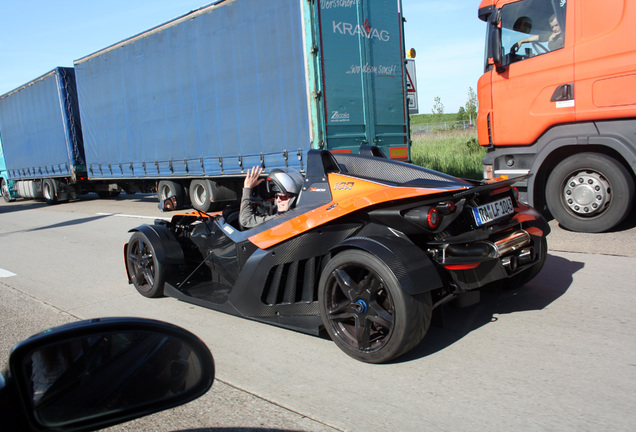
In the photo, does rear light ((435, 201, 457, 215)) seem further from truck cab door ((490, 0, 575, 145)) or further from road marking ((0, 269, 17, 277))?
road marking ((0, 269, 17, 277))

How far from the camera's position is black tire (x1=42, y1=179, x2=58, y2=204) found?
67.3ft

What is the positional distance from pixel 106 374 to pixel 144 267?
389 centimetres

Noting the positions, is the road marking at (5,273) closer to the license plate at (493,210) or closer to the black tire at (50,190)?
the license plate at (493,210)

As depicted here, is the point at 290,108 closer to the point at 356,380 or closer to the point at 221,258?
the point at 221,258

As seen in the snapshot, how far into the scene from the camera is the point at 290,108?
10.2m

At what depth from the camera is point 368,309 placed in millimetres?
3129

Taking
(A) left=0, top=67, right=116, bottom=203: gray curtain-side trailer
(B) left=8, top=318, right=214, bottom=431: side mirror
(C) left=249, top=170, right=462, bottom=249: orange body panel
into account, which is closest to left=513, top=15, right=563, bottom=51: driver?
(C) left=249, top=170, right=462, bottom=249: orange body panel

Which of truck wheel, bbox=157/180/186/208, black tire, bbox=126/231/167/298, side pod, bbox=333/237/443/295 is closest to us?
side pod, bbox=333/237/443/295

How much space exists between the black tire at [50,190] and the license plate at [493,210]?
2056 cm

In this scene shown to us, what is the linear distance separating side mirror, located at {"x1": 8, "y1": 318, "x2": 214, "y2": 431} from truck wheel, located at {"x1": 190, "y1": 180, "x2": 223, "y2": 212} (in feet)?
38.2

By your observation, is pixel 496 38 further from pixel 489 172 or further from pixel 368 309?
pixel 368 309

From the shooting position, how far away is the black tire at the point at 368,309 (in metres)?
2.93

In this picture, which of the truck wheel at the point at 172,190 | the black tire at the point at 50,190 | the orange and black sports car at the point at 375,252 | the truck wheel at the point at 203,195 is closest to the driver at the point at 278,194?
the orange and black sports car at the point at 375,252

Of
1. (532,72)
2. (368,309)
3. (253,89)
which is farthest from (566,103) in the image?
(253,89)
